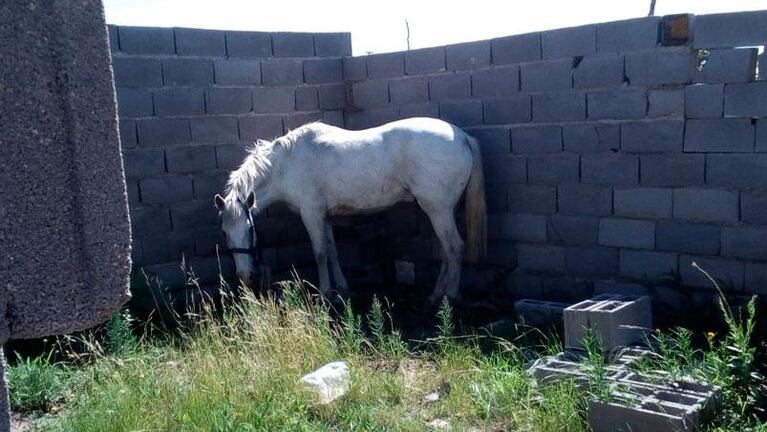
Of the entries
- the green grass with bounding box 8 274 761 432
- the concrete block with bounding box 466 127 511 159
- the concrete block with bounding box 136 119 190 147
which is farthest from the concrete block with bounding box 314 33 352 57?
the green grass with bounding box 8 274 761 432

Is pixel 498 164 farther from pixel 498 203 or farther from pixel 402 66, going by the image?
pixel 402 66

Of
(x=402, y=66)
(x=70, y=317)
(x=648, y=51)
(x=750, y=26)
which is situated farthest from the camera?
(x=402, y=66)

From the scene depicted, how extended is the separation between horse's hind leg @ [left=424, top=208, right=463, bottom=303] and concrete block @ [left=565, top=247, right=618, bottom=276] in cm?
87

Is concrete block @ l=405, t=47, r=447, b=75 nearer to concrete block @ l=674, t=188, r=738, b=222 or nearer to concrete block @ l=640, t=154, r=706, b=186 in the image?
concrete block @ l=640, t=154, r=706, b=186

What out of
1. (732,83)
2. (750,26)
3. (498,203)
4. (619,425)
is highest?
(750,26)

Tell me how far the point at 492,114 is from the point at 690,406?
334 cm

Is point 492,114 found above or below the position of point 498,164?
above

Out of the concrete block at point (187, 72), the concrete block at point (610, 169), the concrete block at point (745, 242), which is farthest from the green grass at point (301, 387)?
the concrete block at point (187, 72)

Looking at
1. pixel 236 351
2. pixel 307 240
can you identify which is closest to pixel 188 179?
pixel 307 240

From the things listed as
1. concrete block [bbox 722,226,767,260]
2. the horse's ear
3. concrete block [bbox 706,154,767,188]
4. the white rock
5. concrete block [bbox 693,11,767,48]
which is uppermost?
concrete block [bbox 693,11,767,48]

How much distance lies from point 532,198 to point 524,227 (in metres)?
0.26

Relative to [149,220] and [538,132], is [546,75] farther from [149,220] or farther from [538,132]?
[149,220]

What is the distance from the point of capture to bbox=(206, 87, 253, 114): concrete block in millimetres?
6258

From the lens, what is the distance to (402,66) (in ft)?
21.7
